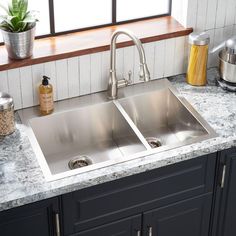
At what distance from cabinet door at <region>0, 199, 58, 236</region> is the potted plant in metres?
0.70

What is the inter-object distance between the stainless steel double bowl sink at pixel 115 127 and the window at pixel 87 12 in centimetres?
38

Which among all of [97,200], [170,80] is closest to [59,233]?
[97,200]

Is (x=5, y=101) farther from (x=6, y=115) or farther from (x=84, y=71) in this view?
(x=84, y=71)

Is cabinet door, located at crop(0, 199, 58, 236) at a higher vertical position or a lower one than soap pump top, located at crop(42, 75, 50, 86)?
lower

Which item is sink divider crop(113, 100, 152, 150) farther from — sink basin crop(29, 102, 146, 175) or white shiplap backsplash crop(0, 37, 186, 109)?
white shiplap backsplash crop(0, 37, 186, 109)

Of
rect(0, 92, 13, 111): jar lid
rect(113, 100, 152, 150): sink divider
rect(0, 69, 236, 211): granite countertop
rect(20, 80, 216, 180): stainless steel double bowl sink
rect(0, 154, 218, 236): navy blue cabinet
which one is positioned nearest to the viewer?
rect(0, 69, 236, 211): granite countertop

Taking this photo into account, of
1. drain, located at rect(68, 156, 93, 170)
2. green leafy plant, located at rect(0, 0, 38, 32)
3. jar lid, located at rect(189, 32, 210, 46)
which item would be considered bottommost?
drain, located at rect(68, 156, 93, 170)

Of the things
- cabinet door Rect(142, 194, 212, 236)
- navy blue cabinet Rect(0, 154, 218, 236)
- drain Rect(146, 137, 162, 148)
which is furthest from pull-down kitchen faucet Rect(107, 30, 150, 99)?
cabinet door Rect(142, 194, 212, 236)

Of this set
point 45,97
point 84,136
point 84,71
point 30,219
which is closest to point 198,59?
point 84,71

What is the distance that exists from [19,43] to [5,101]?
0.27 m

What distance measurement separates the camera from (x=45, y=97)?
267 centimetres

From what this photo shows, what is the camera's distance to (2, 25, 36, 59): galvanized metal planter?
254 centimetres

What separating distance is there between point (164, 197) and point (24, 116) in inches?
29.0

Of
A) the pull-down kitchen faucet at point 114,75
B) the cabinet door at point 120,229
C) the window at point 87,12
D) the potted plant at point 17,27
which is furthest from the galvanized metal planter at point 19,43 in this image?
the cabinet door at point 120,229
